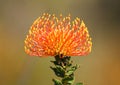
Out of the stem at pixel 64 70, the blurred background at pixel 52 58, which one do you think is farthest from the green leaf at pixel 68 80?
the blurred background at pixel 52 58

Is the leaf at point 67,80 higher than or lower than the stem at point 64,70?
lower

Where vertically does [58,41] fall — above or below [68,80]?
above

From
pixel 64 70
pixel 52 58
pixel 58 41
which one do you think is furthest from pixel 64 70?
pixel 52 58

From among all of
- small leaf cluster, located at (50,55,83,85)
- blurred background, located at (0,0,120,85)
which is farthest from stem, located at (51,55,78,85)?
blurred background, located at (0,0,120,85)

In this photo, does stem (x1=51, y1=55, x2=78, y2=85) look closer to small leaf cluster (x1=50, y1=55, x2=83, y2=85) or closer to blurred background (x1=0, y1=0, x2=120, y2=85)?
small leaf cluster (x1=50, y1=55, x2=83, y2=85)

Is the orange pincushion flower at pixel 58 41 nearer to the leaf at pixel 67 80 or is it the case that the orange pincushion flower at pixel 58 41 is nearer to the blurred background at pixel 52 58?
the leaf at pixel 67 80

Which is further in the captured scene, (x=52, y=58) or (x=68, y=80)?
(x=52, y=58)

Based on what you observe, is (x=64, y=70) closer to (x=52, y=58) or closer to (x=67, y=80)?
(x=67, y=80)
